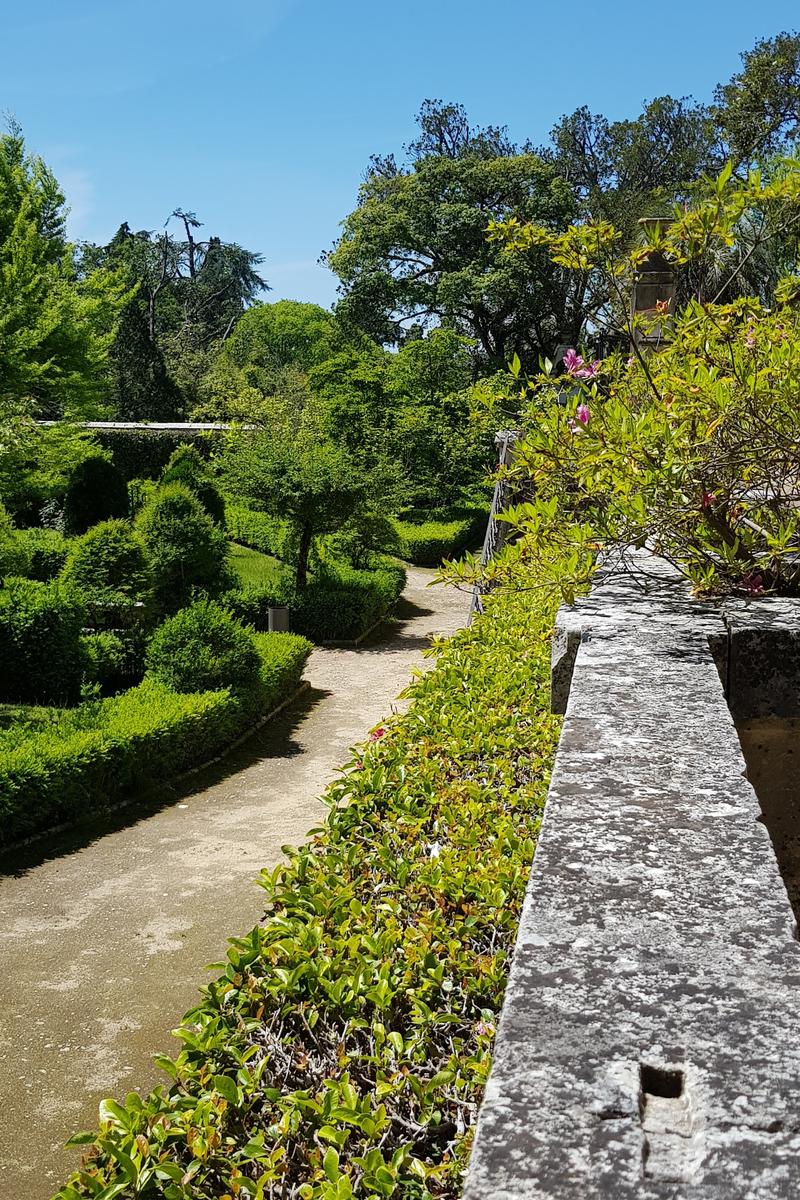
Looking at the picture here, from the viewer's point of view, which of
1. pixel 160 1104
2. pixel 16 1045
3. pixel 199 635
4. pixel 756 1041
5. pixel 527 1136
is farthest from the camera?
pixel 199 635

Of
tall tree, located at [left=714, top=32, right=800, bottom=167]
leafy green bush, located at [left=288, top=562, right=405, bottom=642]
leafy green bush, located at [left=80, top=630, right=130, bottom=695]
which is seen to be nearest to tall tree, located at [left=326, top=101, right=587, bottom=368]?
tall tree, located at [left=714, top=32, right=800, bottom=167]

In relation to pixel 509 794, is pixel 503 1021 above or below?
above

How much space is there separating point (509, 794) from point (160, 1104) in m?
1.34

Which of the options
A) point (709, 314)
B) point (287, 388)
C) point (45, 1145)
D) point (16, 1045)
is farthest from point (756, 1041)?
point (287, 388)

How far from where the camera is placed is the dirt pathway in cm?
511

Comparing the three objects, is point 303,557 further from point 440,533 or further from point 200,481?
point 440,533

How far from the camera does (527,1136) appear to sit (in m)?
1.02

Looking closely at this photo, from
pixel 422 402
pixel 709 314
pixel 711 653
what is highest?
pixel 422 402

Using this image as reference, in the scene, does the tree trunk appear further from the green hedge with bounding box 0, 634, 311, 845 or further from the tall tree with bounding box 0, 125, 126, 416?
the tall tree with bounding box 0, 125, 126, 416

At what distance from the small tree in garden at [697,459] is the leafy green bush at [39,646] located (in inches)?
390

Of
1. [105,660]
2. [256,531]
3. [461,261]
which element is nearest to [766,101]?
→ [461,261]

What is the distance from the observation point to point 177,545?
615 inches

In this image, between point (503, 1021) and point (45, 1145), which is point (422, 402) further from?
point (503, 1021)

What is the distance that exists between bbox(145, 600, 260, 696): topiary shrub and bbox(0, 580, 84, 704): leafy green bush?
1.25m
